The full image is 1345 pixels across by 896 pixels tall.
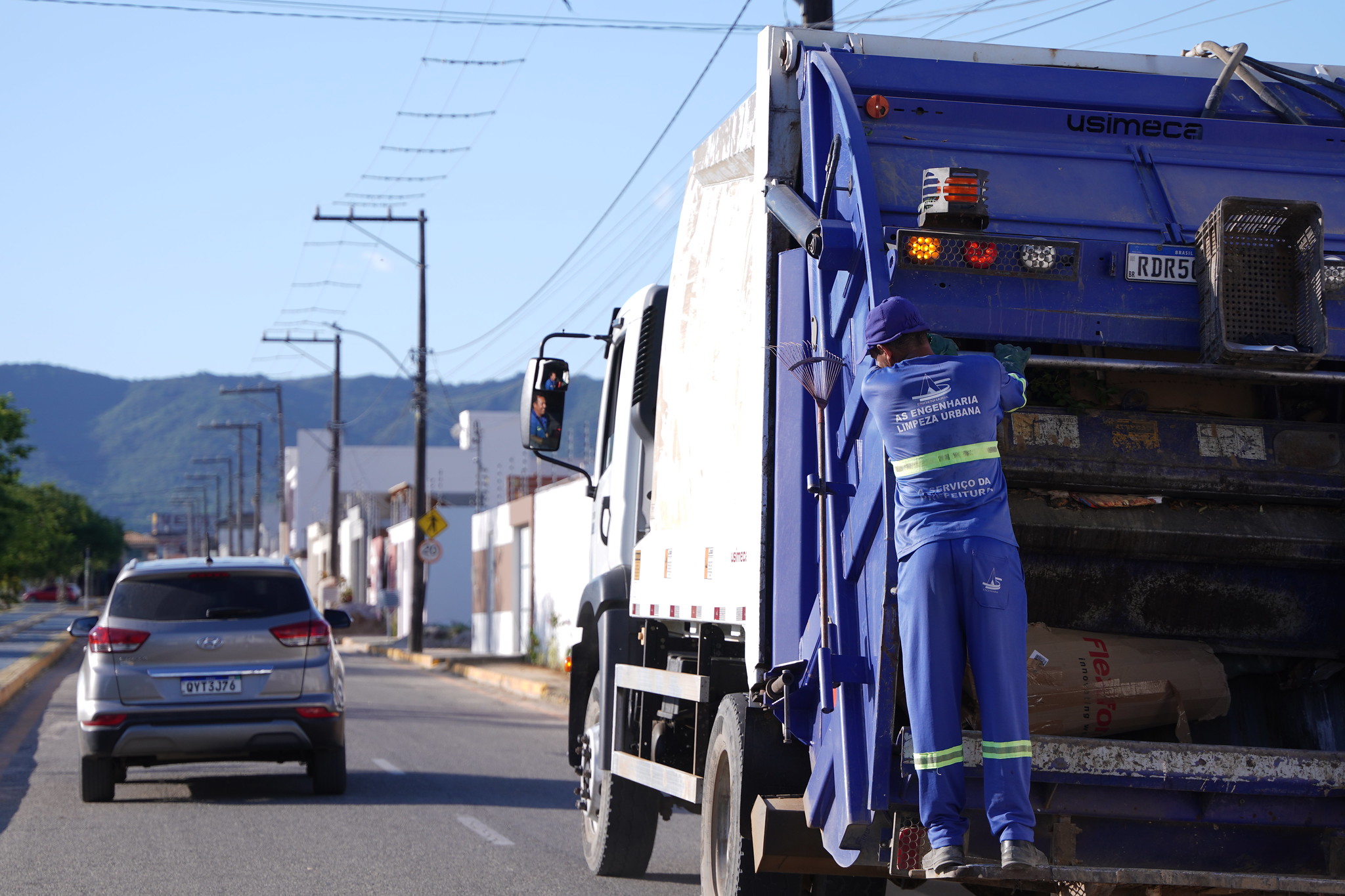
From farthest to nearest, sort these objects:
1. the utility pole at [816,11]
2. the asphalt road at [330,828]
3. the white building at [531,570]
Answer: the white building at [531,570] < the utility pole at [816,11] < the asphalt road at [330,828]

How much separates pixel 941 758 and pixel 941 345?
1374mm

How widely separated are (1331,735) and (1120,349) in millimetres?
1646

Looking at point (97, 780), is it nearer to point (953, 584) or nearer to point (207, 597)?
point (207, 597)

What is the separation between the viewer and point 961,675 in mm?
4488

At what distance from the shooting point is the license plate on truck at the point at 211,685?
10766 mm

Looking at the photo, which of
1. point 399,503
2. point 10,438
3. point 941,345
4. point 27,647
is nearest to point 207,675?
point 941,345

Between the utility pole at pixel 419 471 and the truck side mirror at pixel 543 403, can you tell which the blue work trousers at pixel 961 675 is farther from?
the utility pole at pixel 419 471

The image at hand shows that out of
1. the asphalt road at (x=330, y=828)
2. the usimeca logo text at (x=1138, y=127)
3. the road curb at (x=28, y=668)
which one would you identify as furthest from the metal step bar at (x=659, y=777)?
the road curb at (x=28, y=668)

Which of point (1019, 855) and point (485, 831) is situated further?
point (485, 831)

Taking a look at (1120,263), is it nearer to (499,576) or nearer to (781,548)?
(781,548)

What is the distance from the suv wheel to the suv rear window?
104cm

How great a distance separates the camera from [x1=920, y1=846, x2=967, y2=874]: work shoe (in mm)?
4371

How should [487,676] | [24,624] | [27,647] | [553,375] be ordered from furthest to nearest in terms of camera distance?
[24,624] < [27,647] < [487,676] < [553,375]

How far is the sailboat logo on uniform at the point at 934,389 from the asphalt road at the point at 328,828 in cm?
401
